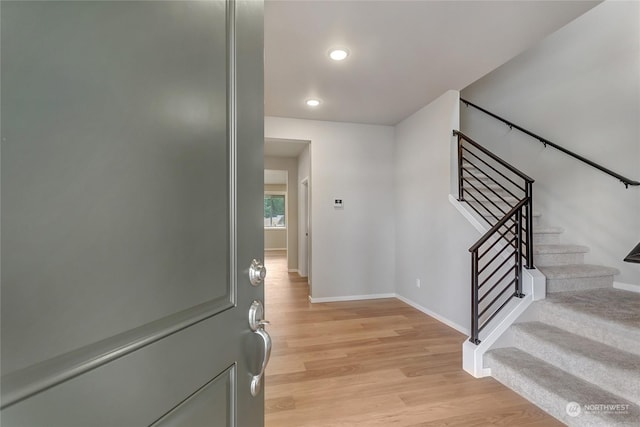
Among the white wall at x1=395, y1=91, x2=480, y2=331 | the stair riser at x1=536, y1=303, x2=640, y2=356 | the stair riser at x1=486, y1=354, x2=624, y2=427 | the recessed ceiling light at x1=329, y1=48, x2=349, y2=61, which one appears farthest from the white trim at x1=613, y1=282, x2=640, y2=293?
the recessed ceiling light at x1=329, y1=48, x2=349, y2=61

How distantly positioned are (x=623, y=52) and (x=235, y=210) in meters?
3.98

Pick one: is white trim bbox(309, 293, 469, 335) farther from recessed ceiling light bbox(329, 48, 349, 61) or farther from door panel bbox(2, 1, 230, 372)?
door panel bbox(2, 1, 230, 372)

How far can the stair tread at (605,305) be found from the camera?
1867 mm

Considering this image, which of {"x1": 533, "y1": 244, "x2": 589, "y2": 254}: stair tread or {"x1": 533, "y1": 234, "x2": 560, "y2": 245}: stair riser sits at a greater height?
{"x1": 533, "y1": 234, "x2": 560, "y2": 245}: stair riser

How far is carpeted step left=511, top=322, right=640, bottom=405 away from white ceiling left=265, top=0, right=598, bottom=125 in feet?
7.39

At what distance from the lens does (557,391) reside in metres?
1.71

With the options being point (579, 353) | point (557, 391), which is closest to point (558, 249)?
point (579, 353)

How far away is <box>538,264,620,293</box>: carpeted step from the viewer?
2493mm

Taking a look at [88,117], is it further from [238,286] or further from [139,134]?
[238,286]

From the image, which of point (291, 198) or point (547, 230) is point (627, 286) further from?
point (291, 198)

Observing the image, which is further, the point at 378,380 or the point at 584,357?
the point at 378,380

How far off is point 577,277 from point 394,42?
2.60 meters

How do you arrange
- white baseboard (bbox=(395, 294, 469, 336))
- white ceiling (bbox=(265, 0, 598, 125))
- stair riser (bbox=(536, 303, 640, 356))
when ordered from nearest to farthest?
1. stair riser (bbox=(536, 303, 640, 356))
2. white ceiling (bbox=(265, 0, 598, 125))
3. white baseboard (bbox=(395, 294, 469, 336))

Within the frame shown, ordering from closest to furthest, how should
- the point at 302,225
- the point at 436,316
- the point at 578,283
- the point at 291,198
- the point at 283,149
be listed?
the point at 578,283, the point at 436,316, the point at 283,149, the point at 302,225, the point at 291,198
